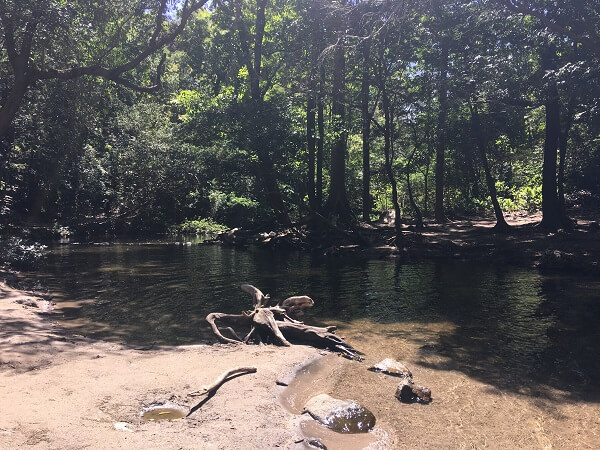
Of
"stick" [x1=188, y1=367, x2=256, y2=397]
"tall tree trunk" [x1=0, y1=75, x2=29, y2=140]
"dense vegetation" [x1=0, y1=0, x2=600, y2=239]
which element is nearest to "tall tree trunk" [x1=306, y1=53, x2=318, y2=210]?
"dense vegetation" [x1=0, y1=0, x2=600, y2=239]

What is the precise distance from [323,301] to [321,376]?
5431 mm

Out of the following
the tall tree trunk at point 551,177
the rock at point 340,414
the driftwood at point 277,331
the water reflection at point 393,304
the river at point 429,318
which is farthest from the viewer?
the tall tree trunk at point 551,177

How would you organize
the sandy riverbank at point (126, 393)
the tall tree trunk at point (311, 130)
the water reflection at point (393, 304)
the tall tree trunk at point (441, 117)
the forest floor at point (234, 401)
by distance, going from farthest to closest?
the tall tree trunk at point (311, 130)
the tall tree trunk at point (441, 117)
the water reflection at point (393, 304)
the forest floor at point (234, 401)
the sandy riverbank at point (126, 393)

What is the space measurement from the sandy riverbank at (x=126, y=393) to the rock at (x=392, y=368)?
49.7 inches

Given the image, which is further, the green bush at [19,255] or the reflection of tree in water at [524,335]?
the green bush at [19,255]

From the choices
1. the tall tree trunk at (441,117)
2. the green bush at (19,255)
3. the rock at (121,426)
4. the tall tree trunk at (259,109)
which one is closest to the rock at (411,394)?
the rock at (121,426)

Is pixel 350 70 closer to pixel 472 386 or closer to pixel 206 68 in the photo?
pixel 206 68

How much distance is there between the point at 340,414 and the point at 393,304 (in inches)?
261

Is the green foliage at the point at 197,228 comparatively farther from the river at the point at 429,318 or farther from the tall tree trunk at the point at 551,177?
the tall tree trunk at the point at 551,177

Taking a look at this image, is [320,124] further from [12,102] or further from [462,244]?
[12,102]

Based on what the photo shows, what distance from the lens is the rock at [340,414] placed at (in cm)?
511

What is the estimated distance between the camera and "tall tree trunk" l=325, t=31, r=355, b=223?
23.2m

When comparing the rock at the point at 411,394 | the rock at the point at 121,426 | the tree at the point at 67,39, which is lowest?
the rock at the point at 411,394

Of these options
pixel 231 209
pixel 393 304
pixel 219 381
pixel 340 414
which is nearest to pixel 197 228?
pixel 231 209
